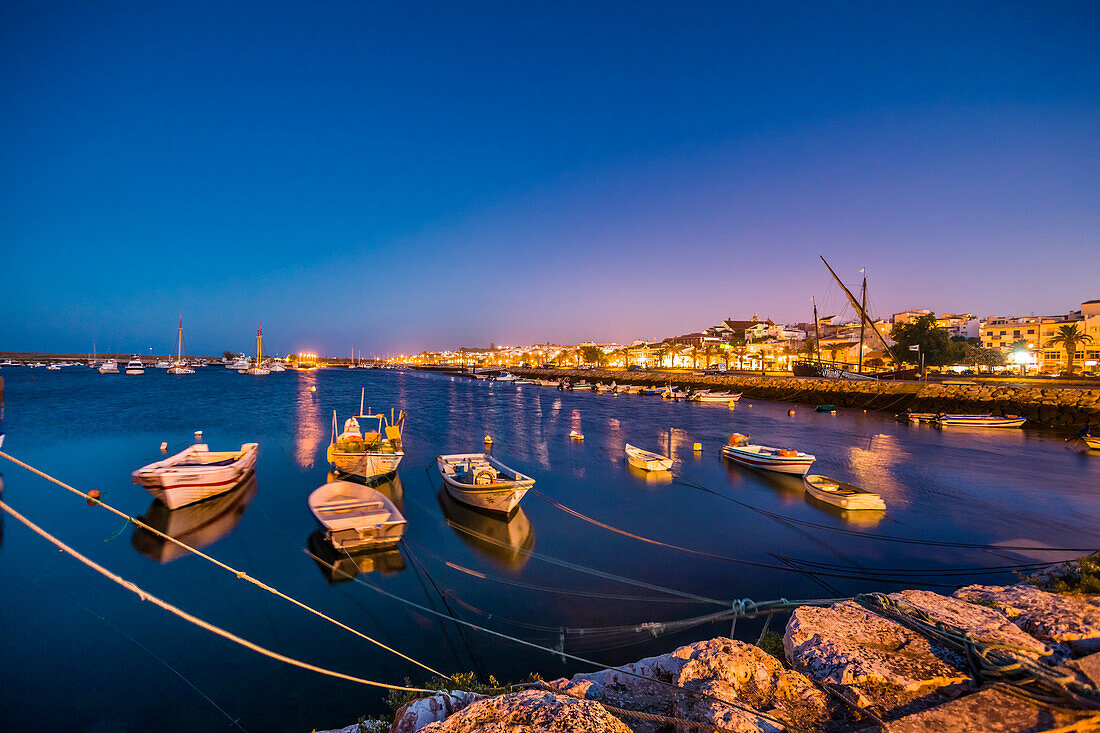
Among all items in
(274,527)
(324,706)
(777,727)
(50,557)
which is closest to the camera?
(777,727)

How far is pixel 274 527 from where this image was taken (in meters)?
12.8

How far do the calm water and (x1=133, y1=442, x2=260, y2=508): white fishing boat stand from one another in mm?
658

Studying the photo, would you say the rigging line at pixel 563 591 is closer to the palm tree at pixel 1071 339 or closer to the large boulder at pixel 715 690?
the large boulder at pixel 715 690

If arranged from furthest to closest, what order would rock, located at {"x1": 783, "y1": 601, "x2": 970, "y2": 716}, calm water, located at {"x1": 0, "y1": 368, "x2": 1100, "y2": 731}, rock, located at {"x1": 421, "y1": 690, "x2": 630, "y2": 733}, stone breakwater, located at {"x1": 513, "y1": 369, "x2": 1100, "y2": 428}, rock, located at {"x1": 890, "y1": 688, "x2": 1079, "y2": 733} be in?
stone breakwater, located at {"x1": 513, "y1": 369, "x2": 1100, "y2": 428}
calm water, located at {"x1": 0, "y1": 368, "x2": 1100, "y2": 731}
rock, located at {"x1": 783, "y1": 601, "x2": 970, "y2": 716}
rock, located at {"x1": 890, "y1": 688, "x2": 1079, "y2": 733}
rock, located at {"x1": 421, "y1": 690, "x2": 630, "y2": 733}

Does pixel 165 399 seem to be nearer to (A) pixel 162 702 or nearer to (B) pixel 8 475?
(B) pixel 8 475

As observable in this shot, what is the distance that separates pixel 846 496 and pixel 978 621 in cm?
1135

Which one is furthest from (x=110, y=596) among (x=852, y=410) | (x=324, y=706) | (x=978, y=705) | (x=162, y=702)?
(x=852, y=410)

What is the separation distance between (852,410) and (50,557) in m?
52.7

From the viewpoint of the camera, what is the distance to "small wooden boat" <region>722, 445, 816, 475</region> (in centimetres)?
1805

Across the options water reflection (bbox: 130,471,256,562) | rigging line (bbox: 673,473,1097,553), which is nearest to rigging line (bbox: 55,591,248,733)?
water reflection (bbox: 130,471,256,562)

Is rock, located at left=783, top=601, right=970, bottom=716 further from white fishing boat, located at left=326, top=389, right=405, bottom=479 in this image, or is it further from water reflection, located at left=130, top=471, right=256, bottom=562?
white fishing boat, located at left=326, top=389, right=405, bottom=479

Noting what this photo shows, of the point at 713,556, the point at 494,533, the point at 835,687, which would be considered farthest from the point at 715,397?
the point at 835,687

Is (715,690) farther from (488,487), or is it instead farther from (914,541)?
(914,541)

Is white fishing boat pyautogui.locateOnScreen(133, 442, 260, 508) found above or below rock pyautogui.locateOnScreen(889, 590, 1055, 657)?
below
